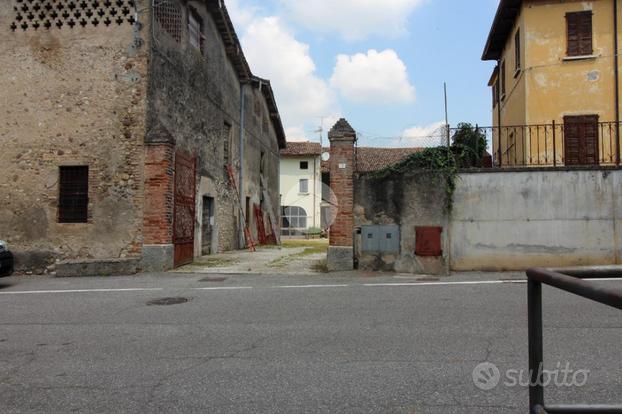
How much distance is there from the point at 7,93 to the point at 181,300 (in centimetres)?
871

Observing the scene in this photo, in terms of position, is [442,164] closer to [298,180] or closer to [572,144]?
[572,144]

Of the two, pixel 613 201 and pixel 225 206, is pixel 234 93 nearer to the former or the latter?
pixel 225 206

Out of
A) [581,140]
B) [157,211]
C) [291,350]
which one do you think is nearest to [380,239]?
[157,211]

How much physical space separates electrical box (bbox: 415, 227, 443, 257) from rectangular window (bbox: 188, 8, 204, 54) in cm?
949

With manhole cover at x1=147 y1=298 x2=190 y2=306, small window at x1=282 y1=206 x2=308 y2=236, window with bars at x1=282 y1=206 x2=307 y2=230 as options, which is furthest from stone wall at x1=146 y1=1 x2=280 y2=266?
window with bars at x1=282 y1=206 x2=307 y2=230

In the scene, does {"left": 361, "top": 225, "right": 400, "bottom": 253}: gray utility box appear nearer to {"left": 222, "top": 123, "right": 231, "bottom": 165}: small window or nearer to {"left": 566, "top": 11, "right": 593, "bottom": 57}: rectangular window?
{"left": 566, "top": 11, "right": 593, "bottom": 57}: rectangular window

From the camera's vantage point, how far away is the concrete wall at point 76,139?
1229 centimetres

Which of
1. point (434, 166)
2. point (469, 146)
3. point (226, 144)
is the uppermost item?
point (226, 144)

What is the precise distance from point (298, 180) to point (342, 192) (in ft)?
107

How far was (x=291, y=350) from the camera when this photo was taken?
4922 millimetres

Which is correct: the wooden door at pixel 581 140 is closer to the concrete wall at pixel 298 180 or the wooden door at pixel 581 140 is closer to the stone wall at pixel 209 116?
the stone wall at pixel 209 116

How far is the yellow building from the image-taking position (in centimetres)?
1443

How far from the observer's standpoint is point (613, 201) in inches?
446

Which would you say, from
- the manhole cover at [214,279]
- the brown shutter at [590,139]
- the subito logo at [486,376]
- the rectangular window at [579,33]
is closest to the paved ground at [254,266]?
the manhole cover at [214,279]
